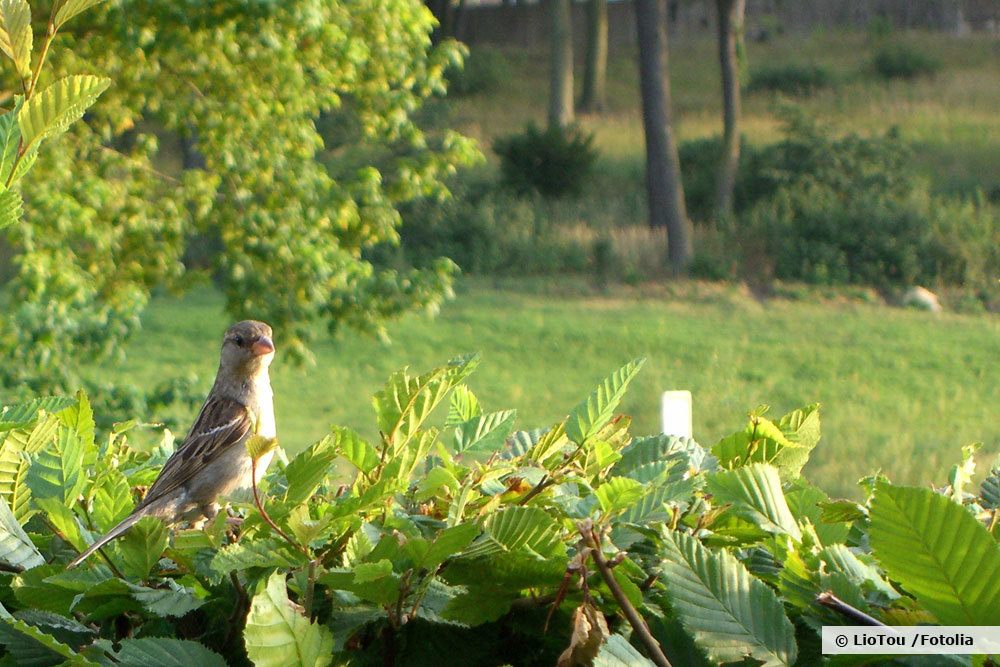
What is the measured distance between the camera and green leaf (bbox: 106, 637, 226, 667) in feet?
3.87

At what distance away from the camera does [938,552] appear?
108cm

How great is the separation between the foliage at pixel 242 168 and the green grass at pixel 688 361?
117 inches

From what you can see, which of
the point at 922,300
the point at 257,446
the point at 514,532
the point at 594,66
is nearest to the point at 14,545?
the point at 257,446

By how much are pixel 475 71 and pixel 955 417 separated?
2306 cm

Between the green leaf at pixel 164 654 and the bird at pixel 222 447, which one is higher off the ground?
the green leaf at pixel 164 654

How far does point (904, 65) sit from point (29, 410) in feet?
112

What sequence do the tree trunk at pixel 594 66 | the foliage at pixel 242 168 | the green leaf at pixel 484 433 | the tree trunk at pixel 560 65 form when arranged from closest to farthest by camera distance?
the green leaf at pixel 484 433 < the foliage at pixel 242 168 < the tree trunk at pixel 560 65 < the tree trunk at pixel 594 66

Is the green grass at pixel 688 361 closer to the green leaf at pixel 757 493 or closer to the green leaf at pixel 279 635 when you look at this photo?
the green leaf at pixel 757 493

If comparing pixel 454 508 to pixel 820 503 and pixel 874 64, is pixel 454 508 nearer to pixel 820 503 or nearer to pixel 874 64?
pixel 820 503

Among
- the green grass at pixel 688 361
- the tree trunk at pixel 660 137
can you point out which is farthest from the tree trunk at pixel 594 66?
the green grass at pixel 688 361

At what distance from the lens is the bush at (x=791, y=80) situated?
31.3 m

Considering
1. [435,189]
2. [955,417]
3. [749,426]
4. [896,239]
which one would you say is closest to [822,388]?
[955,417]

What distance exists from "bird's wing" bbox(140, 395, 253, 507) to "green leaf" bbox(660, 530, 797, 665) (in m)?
0.98

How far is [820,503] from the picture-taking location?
61.3 inches
